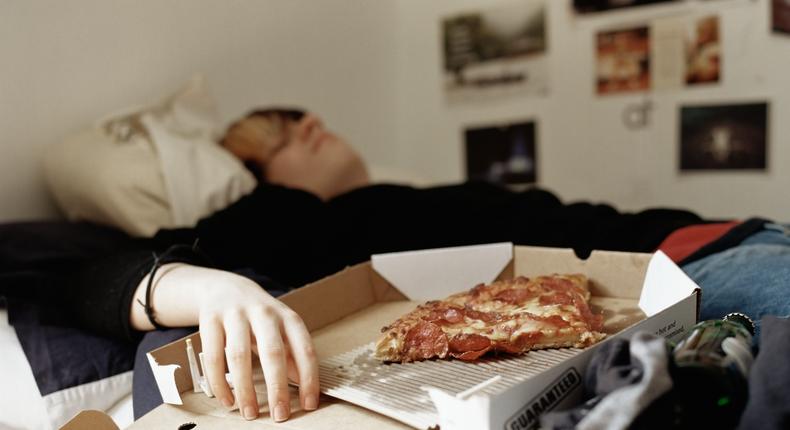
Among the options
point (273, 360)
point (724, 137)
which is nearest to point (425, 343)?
point (273, 360)

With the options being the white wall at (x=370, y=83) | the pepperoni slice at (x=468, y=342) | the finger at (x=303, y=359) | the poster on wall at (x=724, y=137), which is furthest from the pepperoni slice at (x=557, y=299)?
the poster on wall at (x=724, y=137)

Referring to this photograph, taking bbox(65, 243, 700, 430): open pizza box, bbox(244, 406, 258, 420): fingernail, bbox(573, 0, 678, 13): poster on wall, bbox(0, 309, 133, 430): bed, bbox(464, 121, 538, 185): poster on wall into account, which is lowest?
bbox(0, 309, 133, 430): bed

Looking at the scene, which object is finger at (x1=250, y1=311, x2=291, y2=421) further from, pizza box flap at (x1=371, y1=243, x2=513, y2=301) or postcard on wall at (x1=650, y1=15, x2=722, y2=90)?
postcard on wall at (x1=650, y1=15, x2=722, y2=90)

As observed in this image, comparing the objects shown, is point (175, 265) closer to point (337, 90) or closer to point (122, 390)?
point (122, 390)

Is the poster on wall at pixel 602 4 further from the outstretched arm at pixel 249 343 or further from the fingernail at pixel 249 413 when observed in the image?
the fingernail at pixel 249 413

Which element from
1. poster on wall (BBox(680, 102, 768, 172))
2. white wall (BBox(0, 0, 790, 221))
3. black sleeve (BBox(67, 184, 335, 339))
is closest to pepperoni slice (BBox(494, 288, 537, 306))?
black sleeve (BBox(67, 184, 335, 339))

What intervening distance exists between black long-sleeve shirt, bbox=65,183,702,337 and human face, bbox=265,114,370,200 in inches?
7.6

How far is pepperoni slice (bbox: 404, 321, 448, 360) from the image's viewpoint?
0.60m

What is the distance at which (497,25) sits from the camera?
76.0 inches

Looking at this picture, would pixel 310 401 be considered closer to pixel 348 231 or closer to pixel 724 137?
pixel 348 231

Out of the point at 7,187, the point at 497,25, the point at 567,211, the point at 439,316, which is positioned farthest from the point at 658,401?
the point at 497,25

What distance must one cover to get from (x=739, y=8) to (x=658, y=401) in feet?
4.82

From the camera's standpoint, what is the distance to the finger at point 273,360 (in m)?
0.53

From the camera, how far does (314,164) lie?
1334mm
